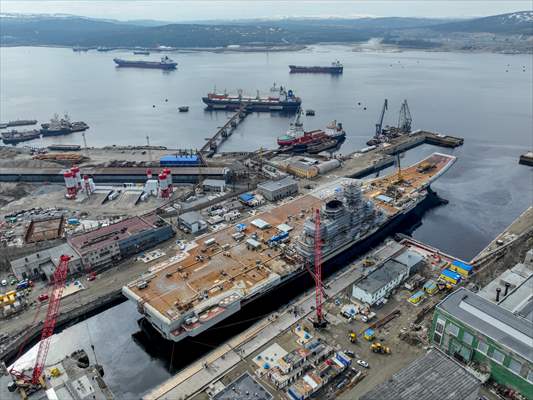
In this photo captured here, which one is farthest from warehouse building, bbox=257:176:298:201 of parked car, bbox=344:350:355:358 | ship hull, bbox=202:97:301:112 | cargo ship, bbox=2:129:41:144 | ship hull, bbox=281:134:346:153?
cargo ship, bbox=2:129:41:144

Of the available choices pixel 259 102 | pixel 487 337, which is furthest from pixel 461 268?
pixel 259 102

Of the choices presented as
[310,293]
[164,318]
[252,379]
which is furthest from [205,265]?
[252,379]


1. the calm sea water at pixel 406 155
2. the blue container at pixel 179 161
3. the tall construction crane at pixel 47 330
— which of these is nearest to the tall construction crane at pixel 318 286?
the calm sea water at pixel 406 155

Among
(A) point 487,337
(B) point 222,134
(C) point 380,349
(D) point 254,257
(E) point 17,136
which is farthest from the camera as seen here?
(B) point 222,134

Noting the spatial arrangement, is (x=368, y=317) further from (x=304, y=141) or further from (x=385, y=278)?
(x=304, y=141)

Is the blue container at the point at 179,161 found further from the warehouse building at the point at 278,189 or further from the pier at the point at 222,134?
the warehouse building at the point at 278,189

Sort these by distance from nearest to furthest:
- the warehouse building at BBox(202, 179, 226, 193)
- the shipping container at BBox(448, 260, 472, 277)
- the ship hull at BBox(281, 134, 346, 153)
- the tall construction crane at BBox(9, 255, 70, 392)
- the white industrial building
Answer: the tall construction crane at BBox(9, 255, 70, 392) → the white industrial building → the shipping container at BBox(448, 260, 472, 277) → the warehouse building at BBox(202, 179, 226, 193) → the ship hull at BBox(281, 134, 346, 153)

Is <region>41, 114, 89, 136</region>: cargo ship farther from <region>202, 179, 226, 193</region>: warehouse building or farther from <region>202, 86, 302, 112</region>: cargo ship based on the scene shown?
<region>202, 179, 226, 193</region>: warehouse building
